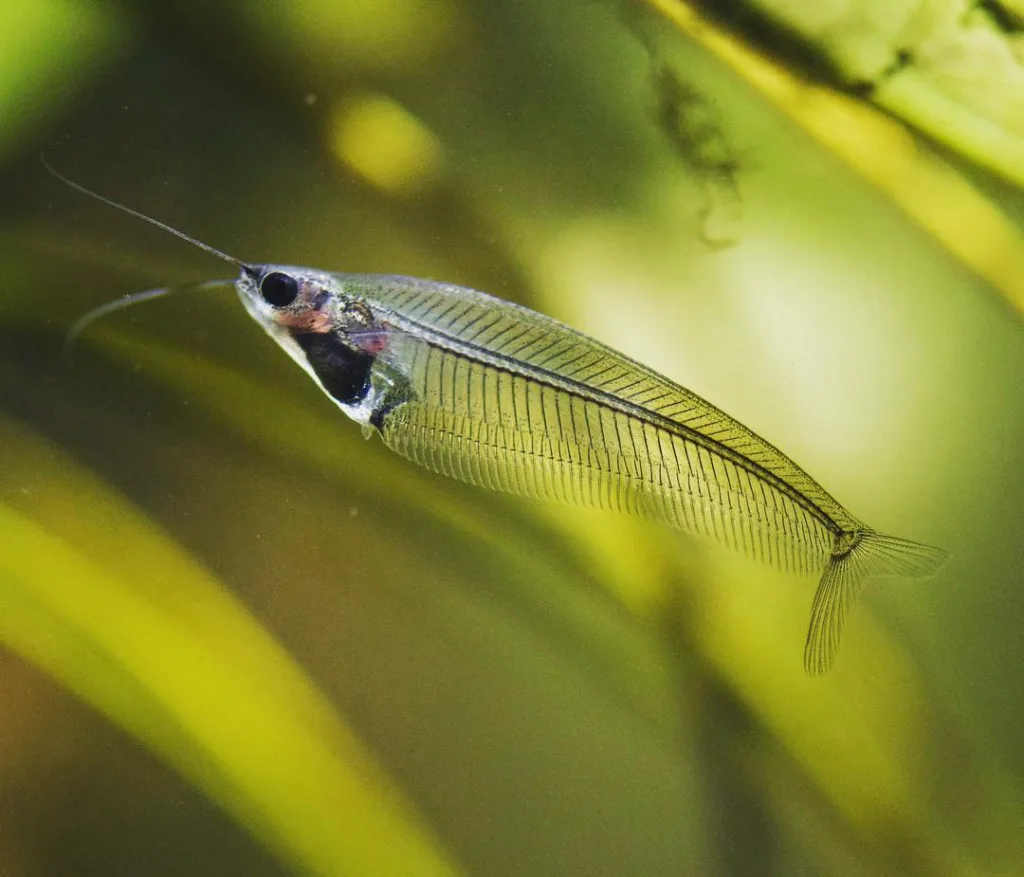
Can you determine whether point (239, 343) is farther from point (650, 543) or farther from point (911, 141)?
point (911, 141)

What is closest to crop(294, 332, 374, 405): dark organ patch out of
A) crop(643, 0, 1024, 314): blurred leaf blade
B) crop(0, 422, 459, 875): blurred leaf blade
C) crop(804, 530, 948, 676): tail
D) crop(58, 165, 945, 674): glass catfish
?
crop(58, 165, 945, 674): glass catfish

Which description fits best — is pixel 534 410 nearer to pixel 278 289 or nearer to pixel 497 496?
pixel 497 496

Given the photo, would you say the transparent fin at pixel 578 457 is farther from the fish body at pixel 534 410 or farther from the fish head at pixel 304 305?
the fish head at pixel 304 305

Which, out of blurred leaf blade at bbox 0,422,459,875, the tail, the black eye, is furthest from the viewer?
blurred leaf blade at bbox 0,422,459,875

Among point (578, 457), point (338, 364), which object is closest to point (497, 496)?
point (578, 457)

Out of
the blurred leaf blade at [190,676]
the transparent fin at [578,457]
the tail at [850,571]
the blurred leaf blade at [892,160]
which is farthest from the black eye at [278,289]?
the tail at [850,571]

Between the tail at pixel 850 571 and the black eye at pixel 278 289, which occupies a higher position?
the black eye at pixel 278 289

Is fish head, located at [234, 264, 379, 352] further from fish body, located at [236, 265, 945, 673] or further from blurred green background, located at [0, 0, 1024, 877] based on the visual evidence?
blurred green background, located at [0, 0, 1024, 877]

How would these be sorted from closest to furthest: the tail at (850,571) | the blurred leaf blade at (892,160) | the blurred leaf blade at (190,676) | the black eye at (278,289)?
the black eye at (278,289), the tail at (850,571), the blurred leaf blade at (190,676), the blurred leaf blade at (892,160)
